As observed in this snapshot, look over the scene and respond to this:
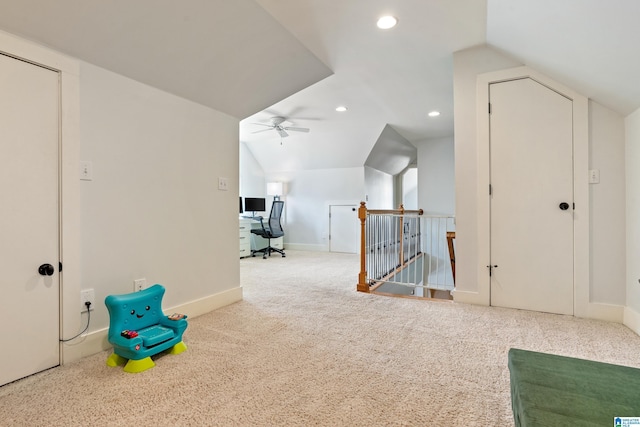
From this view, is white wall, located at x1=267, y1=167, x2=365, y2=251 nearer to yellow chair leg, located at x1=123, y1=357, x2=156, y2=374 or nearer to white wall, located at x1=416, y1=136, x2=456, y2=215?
white wall, located at x1=416, y1=136, x2=456, y2=215

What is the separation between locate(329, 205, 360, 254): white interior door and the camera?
6.99 m

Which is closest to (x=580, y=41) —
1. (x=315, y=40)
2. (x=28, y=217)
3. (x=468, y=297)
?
(x=315, y=40)

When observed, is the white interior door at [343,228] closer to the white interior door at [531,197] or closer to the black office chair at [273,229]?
the black office chair at [273,229]

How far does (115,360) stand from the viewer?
1917mm

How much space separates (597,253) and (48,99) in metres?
4.09

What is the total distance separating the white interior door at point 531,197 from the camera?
2.68 meters

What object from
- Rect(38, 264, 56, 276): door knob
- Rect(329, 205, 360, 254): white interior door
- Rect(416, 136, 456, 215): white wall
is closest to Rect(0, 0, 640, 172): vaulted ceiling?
Rect(38, 264, 56, 276): door knob

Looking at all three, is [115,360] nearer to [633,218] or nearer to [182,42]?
[182,42]

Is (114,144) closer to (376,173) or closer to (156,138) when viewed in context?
(156,138)

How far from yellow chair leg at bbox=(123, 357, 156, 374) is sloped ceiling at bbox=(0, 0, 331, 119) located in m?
1.91

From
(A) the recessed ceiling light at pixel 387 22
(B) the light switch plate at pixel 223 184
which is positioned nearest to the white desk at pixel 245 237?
(B) the light switch plate at pixel 223 184

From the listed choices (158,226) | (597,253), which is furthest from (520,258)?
(158,226)

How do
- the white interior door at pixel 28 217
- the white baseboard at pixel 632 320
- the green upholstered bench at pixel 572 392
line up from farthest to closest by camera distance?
the white baseboard at pixel 632 320 → the white interior door at pixel 28 217 → the green upholstered bench at pixel 572 392

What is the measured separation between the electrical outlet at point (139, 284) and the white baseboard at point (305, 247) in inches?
201
